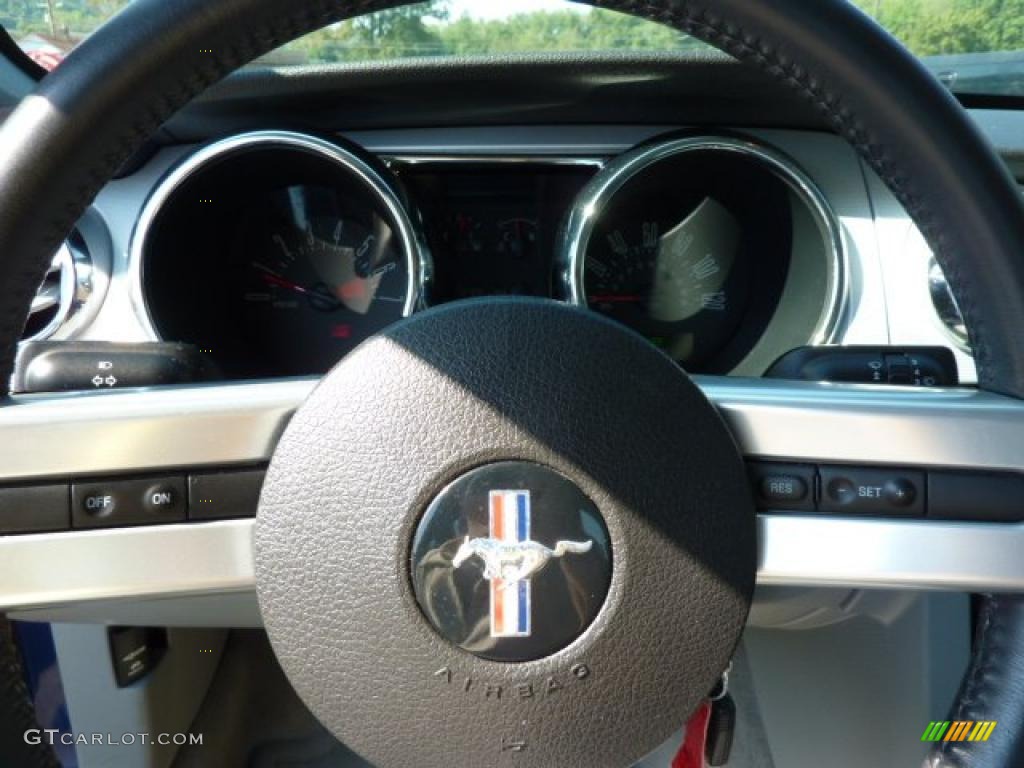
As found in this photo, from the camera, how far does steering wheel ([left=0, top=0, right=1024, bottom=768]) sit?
0.86 meters

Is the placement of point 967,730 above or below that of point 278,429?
below

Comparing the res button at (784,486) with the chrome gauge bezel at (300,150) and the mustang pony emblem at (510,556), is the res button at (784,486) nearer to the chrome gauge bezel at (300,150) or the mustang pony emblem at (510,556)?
the mustang pony emblem at (510,556)

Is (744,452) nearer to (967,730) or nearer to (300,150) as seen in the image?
(967,730)

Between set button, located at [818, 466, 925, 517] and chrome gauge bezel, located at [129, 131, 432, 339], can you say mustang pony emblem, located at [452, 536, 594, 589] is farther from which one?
chrome gauge bezel, located at [129, 131, 432, 339]

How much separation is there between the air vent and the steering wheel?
1080 millimetres

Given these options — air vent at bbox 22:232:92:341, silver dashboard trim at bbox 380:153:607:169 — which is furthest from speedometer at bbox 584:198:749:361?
air vent at bbox 22:232:92:341

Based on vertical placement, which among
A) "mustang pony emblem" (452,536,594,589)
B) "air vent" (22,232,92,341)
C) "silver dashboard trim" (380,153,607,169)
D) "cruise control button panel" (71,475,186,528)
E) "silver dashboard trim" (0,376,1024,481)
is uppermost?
"silver dashboard trim" (380,153,607,169)

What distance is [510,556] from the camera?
0.89 metres

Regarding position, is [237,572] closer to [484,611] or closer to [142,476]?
[142,476]

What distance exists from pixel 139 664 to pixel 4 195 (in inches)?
38.9

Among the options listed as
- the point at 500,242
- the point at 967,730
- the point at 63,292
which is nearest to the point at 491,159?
the point at 500,242

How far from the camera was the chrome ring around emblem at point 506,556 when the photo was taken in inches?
34.7

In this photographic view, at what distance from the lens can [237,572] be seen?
100 cm

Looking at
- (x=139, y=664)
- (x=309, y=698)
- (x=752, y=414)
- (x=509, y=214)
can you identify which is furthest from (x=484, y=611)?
(x=509, y=214)
